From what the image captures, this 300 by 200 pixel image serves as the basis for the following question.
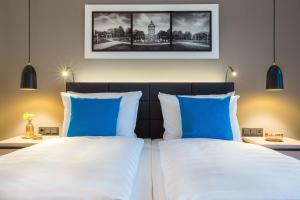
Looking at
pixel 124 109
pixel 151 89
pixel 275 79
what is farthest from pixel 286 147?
pixel 124 109

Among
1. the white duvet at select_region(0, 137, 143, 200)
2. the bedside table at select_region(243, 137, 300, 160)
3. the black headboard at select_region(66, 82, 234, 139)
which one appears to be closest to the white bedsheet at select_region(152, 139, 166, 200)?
the white duvet at select_region(0, 137, 143, 200)

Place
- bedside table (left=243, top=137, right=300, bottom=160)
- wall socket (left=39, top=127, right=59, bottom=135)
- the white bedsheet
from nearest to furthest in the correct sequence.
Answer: the white bedsheet < bedside table (left=243, top=137, right=300, bottom=160) < wall socket (left=39, top=127, right=59, bottom=135)

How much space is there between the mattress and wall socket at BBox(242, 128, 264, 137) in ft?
4.80

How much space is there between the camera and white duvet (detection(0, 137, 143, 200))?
3.18 ft

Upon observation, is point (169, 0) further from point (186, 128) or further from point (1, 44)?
point (1, 44)

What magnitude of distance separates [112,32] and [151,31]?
0.43 meters

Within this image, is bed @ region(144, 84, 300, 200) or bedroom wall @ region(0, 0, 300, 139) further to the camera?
bedroom wall @ region(0, 0, 300, 139)

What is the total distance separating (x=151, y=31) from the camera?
2887 millimetres

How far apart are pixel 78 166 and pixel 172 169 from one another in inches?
18.1

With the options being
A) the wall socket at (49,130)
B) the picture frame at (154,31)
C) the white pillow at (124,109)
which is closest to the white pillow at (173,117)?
the white pillow at (124,109)

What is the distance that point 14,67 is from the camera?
9.69 feet

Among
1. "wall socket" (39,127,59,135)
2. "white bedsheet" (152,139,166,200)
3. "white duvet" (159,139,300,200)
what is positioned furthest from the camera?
"wall socket" (39,127,59,135)

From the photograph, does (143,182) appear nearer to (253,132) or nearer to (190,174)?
(190,174)

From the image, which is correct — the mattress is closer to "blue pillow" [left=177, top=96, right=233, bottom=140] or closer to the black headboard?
"blue pillow" [left=177, top=96, right=233, bottom=140]
